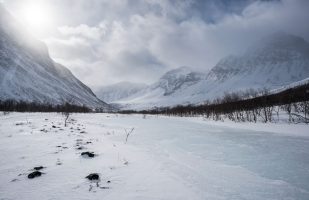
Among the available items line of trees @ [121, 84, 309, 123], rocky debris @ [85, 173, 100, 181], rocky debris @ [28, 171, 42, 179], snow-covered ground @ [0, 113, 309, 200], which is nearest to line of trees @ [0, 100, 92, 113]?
line of trees @ [121, 84, 309, 123]

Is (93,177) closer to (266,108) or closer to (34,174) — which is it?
(34,174)

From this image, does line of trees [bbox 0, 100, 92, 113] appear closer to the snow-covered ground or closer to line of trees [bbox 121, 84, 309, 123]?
line of trees [bbox 121, 84, 309, 123]

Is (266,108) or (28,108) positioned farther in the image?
(28,108)

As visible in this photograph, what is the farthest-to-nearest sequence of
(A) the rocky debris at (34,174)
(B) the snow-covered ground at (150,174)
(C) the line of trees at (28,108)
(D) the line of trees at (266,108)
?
(C) the line of trees at (28,108) < (D) the line of trees at (266,108) < (A) the rocky debris at (34,174) < (B) the snow-covered ground at (150,174)

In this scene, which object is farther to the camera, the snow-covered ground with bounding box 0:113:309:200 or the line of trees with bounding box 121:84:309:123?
the line of trees with bounding box 121:84:309:123

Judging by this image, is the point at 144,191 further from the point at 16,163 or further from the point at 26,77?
the point at 26,77

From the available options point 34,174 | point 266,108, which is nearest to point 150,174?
point 34,174

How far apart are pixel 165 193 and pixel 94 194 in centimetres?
154

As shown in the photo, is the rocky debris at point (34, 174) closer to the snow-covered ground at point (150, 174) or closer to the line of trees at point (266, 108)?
the snow-covered ground at point (150, 174)

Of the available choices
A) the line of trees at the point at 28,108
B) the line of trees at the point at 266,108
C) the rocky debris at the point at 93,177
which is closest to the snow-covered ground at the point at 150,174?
the rocky debris at the point at 93,177

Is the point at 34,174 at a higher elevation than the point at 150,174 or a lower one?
higher

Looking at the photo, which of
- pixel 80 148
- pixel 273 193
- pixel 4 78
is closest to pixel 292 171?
pixel 273 193

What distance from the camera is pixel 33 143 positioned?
10141 millimetres

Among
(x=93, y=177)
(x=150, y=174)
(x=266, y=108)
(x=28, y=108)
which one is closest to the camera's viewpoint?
(x=93, y=177)
